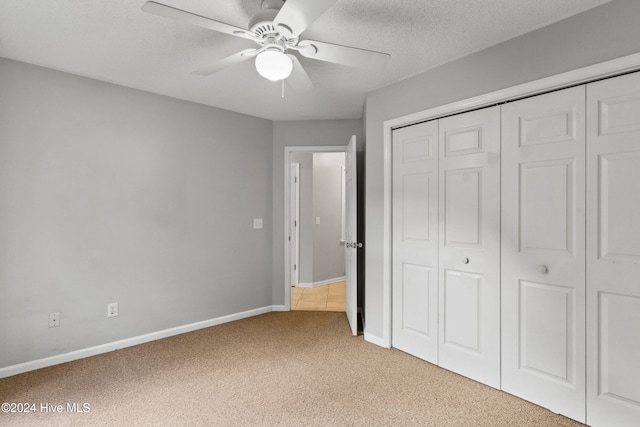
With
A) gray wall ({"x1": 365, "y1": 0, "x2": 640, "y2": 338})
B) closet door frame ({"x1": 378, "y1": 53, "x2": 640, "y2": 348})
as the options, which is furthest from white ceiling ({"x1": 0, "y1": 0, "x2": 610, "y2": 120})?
closet door frame ({"x1": 378, "y1": 53, "x2": 640, "y2": 348})

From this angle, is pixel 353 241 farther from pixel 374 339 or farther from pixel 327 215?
pixel 327 215

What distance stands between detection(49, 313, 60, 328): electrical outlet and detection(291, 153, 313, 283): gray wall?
10.7ft

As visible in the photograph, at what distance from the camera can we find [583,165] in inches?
74.2

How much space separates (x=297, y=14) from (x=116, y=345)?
3.06m

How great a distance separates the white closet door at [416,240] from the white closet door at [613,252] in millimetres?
992

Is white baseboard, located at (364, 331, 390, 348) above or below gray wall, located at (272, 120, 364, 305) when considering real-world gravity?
below

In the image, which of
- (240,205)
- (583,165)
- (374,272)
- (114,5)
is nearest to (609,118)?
(583,165)

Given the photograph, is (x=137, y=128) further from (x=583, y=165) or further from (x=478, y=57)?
(x=583, y=165)

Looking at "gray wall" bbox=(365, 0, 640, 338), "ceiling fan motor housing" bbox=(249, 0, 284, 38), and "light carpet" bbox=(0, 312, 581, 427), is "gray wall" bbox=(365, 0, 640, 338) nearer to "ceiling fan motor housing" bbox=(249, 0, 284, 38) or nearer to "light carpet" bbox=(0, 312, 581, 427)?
"light carpet" bbox=(0, 312, 581, 427)

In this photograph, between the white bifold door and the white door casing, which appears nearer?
→ the white bifold door

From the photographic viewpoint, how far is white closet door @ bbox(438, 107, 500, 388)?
229cm

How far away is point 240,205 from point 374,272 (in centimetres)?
174

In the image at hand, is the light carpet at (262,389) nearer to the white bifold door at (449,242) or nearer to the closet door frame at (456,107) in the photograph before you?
the white bifold door at (449,242)

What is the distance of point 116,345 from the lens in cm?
295
